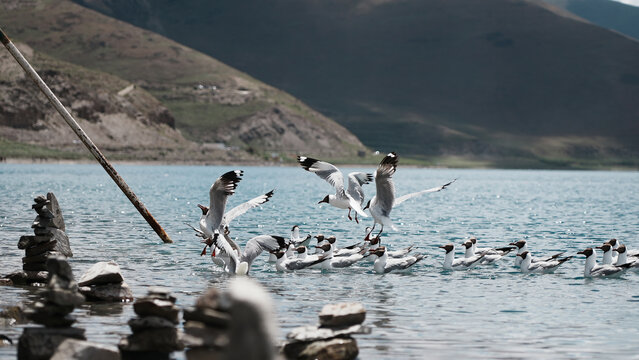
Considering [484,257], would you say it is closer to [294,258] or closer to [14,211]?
[294,258]

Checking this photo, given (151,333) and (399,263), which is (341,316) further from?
(399,263)

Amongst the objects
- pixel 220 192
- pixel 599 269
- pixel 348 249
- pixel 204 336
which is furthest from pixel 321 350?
pixel 348 249

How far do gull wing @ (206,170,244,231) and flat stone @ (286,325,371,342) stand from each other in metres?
A: 7.01

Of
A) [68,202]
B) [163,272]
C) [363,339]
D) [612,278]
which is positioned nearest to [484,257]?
[612,278]

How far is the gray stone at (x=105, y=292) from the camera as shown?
20.5 metres

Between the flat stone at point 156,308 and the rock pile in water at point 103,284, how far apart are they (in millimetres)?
5196

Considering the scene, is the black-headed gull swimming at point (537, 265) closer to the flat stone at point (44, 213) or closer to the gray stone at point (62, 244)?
the gray stone at point (62, 244)

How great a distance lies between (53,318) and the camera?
15.4 m

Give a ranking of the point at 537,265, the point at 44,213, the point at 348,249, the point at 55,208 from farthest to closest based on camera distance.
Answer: the point at 348,249 → the point at 537,265 → the point at 55,208 → the point at 44,213

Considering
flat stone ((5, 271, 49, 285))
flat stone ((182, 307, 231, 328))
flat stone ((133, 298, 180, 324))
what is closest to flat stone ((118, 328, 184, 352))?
flat stone ((133, 298, 180, 324))

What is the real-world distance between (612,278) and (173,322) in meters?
18.3

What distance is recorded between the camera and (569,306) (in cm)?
2342

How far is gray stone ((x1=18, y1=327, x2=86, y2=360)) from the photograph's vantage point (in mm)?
14703

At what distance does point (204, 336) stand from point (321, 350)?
2.76 m
